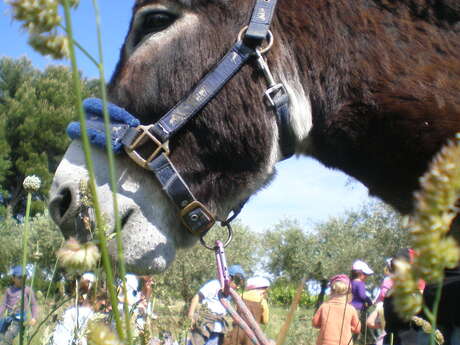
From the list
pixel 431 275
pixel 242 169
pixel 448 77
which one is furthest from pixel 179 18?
pixel 431 275

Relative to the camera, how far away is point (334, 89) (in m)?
2.08

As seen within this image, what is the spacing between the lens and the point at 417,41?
2000mm

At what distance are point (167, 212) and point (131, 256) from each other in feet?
0.82

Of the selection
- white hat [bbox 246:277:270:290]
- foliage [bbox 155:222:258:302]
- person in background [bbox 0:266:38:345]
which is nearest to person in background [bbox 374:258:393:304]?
person in background [bbox 0:266:38:345]

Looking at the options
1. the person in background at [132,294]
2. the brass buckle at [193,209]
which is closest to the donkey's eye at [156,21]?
the brass buckle at [193,209]

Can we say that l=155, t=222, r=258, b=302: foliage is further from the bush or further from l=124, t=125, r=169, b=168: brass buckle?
l=124, t=125, r=169, b=168: brass buckle

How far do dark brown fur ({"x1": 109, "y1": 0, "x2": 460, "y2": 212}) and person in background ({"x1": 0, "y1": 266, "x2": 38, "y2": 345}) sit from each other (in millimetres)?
847

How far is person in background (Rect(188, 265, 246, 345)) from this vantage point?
2.88 m

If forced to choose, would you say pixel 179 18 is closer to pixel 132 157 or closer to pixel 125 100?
pixel 125 100

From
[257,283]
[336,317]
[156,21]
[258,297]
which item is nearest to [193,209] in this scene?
[156,21]

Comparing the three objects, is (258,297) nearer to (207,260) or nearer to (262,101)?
(262,101)

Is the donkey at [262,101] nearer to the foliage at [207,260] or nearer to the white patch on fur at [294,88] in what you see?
the white patch on fur at [294,88]

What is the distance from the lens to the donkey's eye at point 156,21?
7.38ft

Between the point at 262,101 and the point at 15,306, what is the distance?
4.34ft
